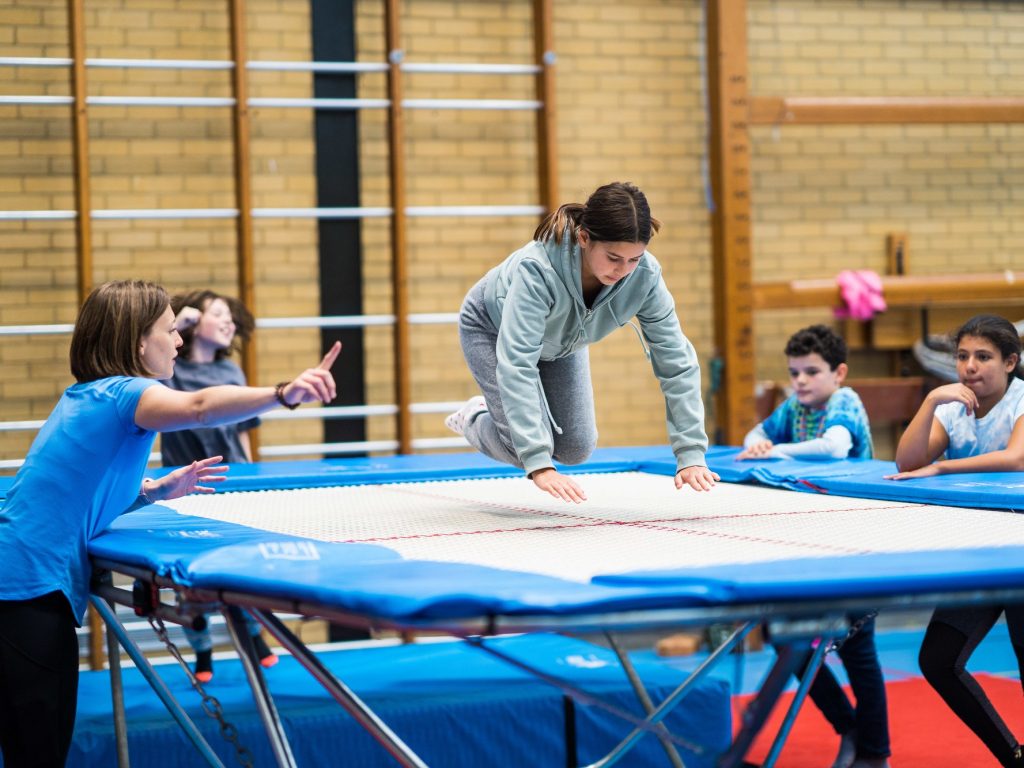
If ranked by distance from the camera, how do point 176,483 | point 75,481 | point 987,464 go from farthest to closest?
point 987,464 < point 176,483 < point 75,481

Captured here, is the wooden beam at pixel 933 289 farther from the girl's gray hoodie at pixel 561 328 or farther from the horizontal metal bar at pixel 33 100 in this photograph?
the horizontal metal bar at pixel 33 100

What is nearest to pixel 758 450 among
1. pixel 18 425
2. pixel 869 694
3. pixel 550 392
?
pixel 869 694

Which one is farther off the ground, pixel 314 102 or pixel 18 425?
pixel 314 102

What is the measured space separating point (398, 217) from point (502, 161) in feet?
2.24

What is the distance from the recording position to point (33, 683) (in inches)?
84.1

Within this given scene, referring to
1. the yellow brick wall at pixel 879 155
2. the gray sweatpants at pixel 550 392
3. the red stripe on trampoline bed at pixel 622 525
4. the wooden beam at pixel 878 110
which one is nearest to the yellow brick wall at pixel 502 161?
the yellow brick wall at pixel 879 155

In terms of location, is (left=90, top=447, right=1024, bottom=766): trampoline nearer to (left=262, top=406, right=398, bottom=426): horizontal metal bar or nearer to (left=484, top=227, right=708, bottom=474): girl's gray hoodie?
(left=484, top=227, right=708, bottom=474): girl's gray hoodie

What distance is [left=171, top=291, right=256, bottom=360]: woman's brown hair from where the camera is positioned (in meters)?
3.95

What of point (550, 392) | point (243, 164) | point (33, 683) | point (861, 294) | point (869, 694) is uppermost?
point (243, 164)

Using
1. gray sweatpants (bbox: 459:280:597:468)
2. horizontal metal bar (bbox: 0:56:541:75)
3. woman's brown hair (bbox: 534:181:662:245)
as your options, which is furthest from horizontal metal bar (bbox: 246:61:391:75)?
woman's brown hair (bbox: 534:181:662:245)

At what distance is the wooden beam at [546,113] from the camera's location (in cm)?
540

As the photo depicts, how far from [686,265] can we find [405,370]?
5.05 ft

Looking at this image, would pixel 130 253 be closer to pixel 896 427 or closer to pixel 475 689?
pixel 475 689

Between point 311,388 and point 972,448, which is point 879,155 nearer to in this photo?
point 972,448
